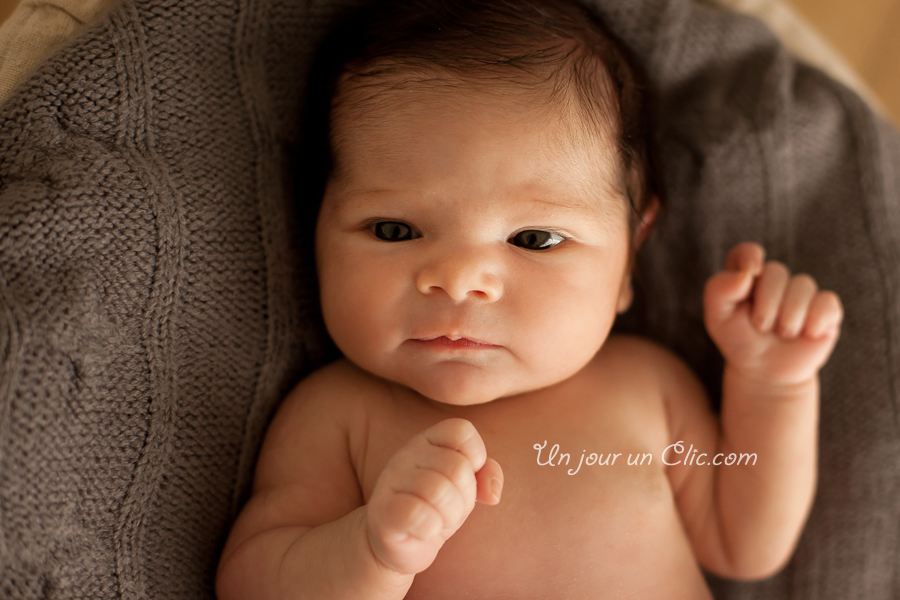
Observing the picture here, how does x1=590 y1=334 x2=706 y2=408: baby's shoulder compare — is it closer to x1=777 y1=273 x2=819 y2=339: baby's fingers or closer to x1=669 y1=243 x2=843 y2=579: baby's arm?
x1=669 y1=243 x2=843 y2=579: baby's arm

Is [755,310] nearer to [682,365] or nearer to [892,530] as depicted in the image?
[682,365]

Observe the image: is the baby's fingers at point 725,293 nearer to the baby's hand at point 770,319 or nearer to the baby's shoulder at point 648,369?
the baby's hand at point 770,319

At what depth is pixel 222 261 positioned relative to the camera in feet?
3.38

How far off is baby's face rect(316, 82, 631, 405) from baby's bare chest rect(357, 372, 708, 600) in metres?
0.08

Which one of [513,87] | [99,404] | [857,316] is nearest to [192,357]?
[99,404]

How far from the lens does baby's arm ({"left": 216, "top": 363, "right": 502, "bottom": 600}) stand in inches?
30.2

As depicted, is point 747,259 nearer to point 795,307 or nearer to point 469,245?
point 795,307

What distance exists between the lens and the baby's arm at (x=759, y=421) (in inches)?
42.6

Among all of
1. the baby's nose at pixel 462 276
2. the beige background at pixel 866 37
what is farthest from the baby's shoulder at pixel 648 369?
the beige background at pixel 866 37

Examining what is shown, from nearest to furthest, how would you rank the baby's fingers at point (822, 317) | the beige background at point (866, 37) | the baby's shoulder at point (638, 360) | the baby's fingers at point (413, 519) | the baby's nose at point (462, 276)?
the baby's fingers at point (413, 519) < the baby's nose at point (462, 276) < the baby's fingers at point (822, 317) < the baby's shoulder at point (638, 360) < the beige background at point (866, 37)

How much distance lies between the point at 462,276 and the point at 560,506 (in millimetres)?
349

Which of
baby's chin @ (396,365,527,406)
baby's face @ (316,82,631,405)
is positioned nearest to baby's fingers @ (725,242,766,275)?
baby's face @ (316,82,631,405)

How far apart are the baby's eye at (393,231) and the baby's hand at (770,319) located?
19.3 inches

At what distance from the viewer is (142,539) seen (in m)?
0.92
